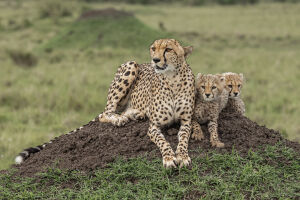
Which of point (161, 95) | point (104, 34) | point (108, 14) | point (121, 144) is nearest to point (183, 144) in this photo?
point (161, 95)

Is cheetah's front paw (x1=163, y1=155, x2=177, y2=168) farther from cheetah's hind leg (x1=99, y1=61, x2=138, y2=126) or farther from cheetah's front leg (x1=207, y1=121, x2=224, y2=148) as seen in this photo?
cheetah's hind leg (x1=99, y1=61, x2=138, y2=126)

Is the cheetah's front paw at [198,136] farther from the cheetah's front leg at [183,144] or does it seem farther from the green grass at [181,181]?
the green grass at [181,181]

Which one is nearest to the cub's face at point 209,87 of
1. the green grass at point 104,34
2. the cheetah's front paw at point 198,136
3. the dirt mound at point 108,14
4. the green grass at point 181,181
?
the cheetah's front paw at point 198,136

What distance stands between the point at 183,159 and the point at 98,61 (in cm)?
894

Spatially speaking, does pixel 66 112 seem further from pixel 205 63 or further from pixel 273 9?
pixel 273 9

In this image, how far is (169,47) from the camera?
3.16 metres

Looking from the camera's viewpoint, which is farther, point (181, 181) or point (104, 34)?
point (104, 34)

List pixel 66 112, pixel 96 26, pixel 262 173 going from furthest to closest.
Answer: pixel 96 26
pixel 66 112
pixel 262 173

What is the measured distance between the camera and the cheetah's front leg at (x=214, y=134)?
347 cm

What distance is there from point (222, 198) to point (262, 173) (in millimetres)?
402

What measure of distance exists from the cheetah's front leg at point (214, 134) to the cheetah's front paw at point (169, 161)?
1.50 feet

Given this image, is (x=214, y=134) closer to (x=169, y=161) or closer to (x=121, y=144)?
(x=169, y=161)

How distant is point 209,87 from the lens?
3535 millimetres

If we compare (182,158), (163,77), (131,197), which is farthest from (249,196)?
(163,77)
